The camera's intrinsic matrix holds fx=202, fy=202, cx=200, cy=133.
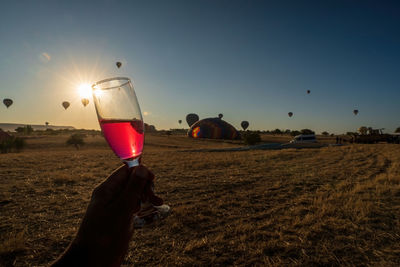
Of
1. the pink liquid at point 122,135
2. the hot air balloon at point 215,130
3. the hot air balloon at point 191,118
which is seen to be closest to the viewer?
the pink liquid at point 122,135

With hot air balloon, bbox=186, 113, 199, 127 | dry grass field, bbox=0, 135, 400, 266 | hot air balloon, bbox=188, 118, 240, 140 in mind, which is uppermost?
hot air balloon, bbox=186, 113, 199, 127

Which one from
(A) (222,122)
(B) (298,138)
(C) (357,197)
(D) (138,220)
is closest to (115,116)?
(D) (138,220)

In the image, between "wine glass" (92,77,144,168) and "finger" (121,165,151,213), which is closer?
"finger" (121,165,151,213)

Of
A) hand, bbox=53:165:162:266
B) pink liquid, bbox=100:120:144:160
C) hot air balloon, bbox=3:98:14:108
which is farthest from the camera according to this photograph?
hot air balloon, bbox=3:98:14:108

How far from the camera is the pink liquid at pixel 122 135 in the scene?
133 cm

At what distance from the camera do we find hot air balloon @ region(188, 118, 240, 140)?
153 ft

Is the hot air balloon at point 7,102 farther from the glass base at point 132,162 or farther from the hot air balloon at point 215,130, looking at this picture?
the glass base at point 132,162

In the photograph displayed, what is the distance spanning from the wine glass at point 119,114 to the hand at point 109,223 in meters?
0.28

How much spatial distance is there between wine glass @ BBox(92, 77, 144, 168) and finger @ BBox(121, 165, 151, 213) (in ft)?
0.84

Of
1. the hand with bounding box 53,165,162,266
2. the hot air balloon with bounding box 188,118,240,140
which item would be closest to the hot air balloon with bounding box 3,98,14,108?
the hot air balloon with bounding box 188,118,240,140

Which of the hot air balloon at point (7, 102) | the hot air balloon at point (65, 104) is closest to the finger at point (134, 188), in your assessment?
the hot air balloon at point (65, 104)

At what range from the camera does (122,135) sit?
4.47 ft

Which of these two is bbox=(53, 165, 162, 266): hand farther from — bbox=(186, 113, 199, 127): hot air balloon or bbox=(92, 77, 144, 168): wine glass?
bbox=(186, 113, 199, 127): hot air balloon

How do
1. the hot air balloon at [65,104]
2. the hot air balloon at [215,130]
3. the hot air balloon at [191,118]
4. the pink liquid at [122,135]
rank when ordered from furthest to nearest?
the hot air balloon at [191,118] < the hot air balloon at [65,104] < the hot air balloon at [215,130] < the pink liquid at [122,135]
